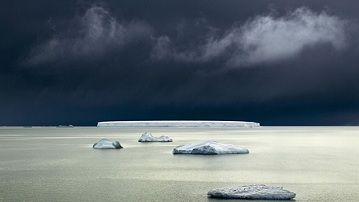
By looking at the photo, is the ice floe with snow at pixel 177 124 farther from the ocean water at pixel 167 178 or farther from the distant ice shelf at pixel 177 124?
the ocean water at pixel 167 178

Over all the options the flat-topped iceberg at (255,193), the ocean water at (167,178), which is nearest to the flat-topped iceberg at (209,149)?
the ocean water at (167,178)

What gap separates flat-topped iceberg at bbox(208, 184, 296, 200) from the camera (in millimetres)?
6648

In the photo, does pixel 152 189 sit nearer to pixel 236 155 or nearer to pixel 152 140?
pixel 236 155

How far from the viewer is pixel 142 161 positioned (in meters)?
12.7

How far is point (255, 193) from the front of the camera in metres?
6.66

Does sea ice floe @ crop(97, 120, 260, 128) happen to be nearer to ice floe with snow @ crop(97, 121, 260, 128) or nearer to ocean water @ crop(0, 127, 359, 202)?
ice floe with snow @ crop(97, 121, 260, 128)

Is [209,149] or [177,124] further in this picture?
[177,124]

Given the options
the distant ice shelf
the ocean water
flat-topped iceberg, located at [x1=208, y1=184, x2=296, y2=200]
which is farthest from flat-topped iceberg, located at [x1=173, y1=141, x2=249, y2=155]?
the distant ice shelf

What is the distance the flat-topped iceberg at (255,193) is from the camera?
665cm

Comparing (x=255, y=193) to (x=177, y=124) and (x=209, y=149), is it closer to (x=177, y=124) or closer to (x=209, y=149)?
(x=209, y=149)

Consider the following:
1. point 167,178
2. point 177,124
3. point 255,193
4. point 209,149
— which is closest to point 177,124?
point 177,124

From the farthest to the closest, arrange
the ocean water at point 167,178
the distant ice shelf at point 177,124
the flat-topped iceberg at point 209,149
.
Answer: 1. the distant ice shelf at point 177,124
2. the flat-topped iceberg at point 209,149
3. the ocean water at point 167,178

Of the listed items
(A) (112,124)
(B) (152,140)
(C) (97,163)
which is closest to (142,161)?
(C) (97,163)

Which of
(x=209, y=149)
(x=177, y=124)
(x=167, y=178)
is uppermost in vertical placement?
(x=177, y=124)
